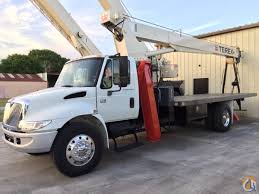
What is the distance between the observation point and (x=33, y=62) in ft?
213

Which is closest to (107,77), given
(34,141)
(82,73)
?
(82,73)

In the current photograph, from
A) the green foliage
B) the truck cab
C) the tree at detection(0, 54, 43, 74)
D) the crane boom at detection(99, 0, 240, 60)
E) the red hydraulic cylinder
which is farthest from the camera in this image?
the green foliage

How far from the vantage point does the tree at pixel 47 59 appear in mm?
68250

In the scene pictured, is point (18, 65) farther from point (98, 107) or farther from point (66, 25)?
point (98, 107)

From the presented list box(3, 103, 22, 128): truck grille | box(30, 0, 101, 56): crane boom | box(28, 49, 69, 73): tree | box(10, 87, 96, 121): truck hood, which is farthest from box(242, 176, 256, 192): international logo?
box(28, 49, 69, 73): tree

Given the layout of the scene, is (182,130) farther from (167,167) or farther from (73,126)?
(73,126)

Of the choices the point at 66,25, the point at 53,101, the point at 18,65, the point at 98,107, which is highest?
the point at 18,65

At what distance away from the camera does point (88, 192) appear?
4141 millimetres

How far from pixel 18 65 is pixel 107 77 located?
201 feet

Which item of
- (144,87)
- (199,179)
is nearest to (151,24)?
(144,87)

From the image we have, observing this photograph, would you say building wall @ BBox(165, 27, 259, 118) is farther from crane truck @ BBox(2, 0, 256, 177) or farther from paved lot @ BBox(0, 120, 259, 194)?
paved lot @ BBox(0, 120, 259, 194)

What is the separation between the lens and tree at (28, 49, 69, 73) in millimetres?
68250

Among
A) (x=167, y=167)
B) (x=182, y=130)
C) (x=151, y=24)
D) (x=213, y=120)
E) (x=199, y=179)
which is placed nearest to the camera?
(x=199, y=179)

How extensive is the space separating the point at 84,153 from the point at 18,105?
147 cm
